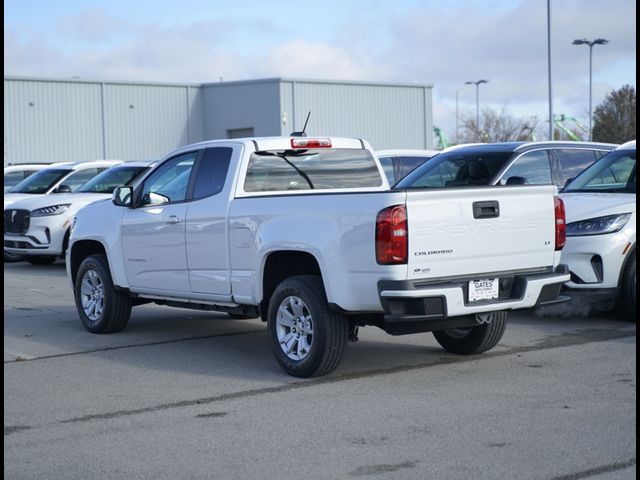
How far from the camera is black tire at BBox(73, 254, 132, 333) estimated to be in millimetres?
10820

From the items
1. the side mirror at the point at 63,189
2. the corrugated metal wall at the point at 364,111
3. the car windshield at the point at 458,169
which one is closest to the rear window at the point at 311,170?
the car windshield at the point at 458,169

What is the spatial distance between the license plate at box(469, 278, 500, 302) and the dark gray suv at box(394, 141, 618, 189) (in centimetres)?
457

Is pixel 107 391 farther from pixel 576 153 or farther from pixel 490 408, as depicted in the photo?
pixel 576 153

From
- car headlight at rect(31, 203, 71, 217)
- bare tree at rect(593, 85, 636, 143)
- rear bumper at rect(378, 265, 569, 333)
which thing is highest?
bare tree at rect(593, 85, 636, 143)

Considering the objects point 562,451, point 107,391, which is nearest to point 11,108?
point 107,391

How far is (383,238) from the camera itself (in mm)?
7715

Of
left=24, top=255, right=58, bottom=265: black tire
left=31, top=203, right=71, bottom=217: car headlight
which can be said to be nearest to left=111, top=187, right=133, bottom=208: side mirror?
left=31, top=203, right=71, bottom=217: car headlight

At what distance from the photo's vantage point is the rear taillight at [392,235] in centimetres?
768

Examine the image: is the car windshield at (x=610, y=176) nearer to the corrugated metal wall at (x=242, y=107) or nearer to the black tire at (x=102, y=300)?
the black tire at (x=102, y=300)

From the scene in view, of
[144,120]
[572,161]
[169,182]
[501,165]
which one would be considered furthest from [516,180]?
[144,120]

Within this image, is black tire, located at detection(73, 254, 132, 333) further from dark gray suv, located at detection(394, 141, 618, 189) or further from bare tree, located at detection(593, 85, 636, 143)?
bare tree, located at detection(593, 85, 636, 143)

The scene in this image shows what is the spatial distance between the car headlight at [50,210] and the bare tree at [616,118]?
35.5 meters

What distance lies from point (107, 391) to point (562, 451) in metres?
3.71

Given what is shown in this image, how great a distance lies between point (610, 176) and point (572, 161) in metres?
1.74
